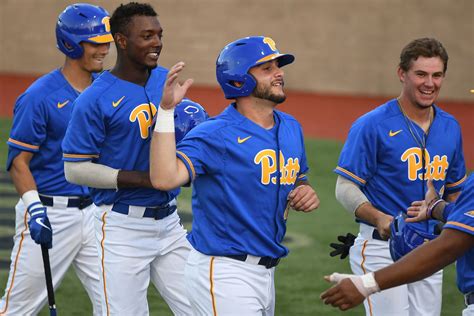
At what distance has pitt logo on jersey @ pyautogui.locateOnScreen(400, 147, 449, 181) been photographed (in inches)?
250

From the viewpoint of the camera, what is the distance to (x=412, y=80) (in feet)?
21.1

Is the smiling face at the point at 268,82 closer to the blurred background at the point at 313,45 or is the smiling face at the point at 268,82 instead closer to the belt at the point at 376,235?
the belt at the point at 376,235

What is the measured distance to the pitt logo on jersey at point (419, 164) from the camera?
6.35 meters

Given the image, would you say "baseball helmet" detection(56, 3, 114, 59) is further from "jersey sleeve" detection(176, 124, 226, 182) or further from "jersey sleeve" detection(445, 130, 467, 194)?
"jersey sleeve" detection(445, 130, 467, 194)

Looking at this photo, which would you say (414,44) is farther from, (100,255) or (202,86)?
(202,86)

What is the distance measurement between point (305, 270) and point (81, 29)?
408cm

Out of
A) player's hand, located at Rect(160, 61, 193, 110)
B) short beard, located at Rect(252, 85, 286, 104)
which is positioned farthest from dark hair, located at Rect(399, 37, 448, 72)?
player's hand, located at Rect(160, 61, 193, 110)

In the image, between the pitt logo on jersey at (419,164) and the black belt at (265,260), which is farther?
the pitt logo on jersey at (419,164)

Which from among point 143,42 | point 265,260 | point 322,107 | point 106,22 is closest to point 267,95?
point 265,260

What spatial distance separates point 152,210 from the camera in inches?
248

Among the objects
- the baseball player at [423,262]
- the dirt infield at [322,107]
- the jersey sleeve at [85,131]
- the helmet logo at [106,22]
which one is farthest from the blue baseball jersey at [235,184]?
the dirt infield at [322,107]

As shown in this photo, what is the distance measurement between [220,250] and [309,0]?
58.1 feet

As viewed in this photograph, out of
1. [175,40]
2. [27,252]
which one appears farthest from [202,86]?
[27,252]

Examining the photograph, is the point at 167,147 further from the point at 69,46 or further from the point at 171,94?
the point at 69,46
